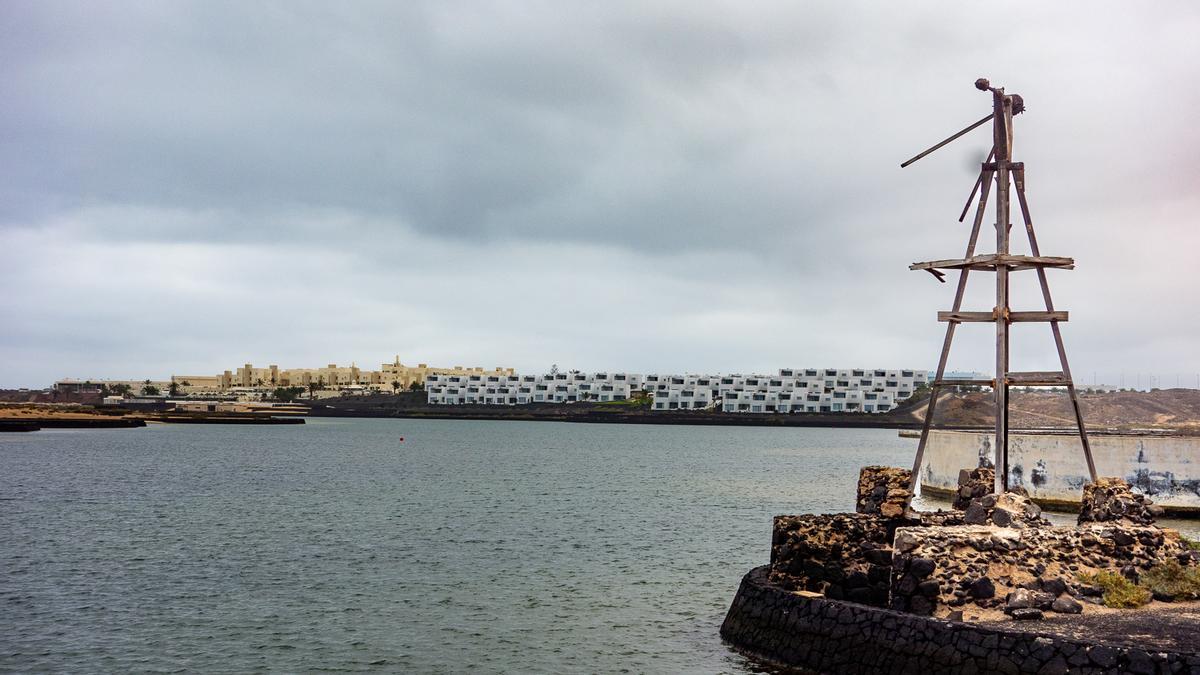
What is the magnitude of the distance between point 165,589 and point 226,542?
9274 mm

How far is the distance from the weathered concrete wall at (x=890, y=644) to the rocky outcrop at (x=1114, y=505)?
21.4ft

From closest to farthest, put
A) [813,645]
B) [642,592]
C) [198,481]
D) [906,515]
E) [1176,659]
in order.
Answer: [1176,659], [813,645], [906,515], [642,592], [198,481]

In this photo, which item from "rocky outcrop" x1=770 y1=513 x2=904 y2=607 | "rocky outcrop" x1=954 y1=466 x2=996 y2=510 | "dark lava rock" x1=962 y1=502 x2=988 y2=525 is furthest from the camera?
"rocky outcrop" x1=954 y1=466 x2=996 y2=510

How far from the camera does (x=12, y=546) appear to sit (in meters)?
32.8

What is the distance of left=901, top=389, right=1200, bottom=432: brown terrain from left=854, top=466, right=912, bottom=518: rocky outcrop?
122 m

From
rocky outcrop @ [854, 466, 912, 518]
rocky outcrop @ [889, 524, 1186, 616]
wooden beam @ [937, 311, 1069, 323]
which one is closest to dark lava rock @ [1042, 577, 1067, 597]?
rocky outcrop @ [889, 524, 1186, 616]

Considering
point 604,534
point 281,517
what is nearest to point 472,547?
point 604,534

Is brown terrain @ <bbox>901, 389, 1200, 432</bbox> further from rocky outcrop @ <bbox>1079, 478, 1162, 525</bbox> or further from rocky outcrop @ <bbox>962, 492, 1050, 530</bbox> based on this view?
rocky outcrop @ <bbox>962, 492, 1050, 530</bbox>

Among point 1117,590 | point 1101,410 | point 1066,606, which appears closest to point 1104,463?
point 1117,590

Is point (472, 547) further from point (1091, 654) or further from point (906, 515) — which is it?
point (1091, 654)

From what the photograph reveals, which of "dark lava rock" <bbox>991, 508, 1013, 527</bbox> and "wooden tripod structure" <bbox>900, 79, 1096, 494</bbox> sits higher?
"wooden tripod structure" <bbox>900, 79, 1096, 494</bbox>

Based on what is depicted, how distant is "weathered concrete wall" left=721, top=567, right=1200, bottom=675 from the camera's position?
512 inches

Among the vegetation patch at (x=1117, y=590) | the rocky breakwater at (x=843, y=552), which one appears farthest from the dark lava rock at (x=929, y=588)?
the vegetation patch at (x=1117, y=590)

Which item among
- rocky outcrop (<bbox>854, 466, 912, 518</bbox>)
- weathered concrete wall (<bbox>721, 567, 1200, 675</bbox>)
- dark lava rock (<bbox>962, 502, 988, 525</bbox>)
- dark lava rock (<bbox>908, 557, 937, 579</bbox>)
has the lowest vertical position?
weathered concrete wall (<bbox>721, 567, 1200, 675</bbox>)
